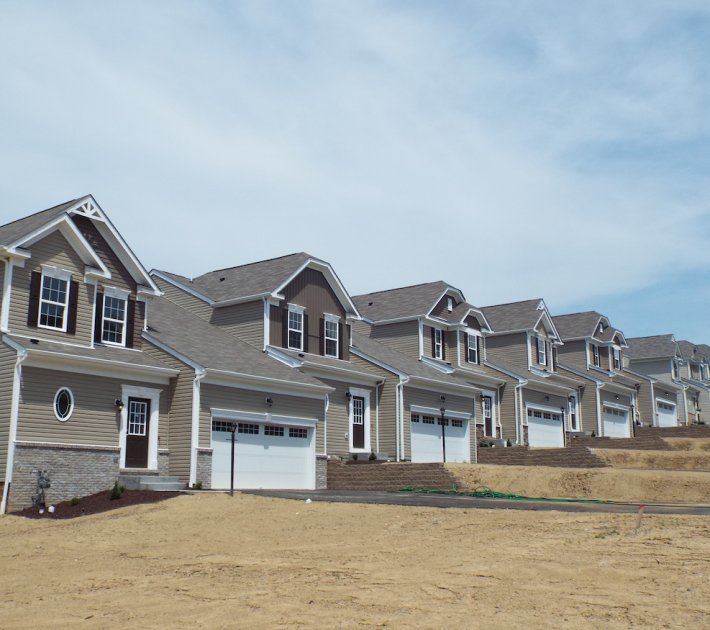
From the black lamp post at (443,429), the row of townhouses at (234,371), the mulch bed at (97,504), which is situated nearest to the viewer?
the mulch bed at (97,504)

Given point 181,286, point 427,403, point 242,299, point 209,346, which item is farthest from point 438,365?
point 209,346

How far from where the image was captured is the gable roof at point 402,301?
1627 inches

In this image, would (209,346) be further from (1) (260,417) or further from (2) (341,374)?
(2) (341,374)

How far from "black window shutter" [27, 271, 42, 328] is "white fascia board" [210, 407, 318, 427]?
5.98m

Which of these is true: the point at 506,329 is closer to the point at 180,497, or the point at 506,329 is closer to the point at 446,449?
the point at 446,449

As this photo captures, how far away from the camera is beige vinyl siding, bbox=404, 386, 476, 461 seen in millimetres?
34812

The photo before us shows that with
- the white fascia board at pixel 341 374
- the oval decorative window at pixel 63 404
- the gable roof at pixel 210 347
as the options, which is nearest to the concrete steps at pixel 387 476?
the gable roof at pixel 210 347

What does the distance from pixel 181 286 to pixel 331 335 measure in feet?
22.6

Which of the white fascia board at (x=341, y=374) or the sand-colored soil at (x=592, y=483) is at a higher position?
the white fascia board at (x=341, y=374)

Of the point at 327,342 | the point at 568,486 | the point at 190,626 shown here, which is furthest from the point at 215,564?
the point at 327,342

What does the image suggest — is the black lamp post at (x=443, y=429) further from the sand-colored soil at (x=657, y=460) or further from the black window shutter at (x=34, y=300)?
the black window shutter at (x=34, y=300)

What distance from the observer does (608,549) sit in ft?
39.2

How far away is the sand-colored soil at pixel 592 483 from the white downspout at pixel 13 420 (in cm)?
1380

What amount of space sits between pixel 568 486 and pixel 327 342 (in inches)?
494
